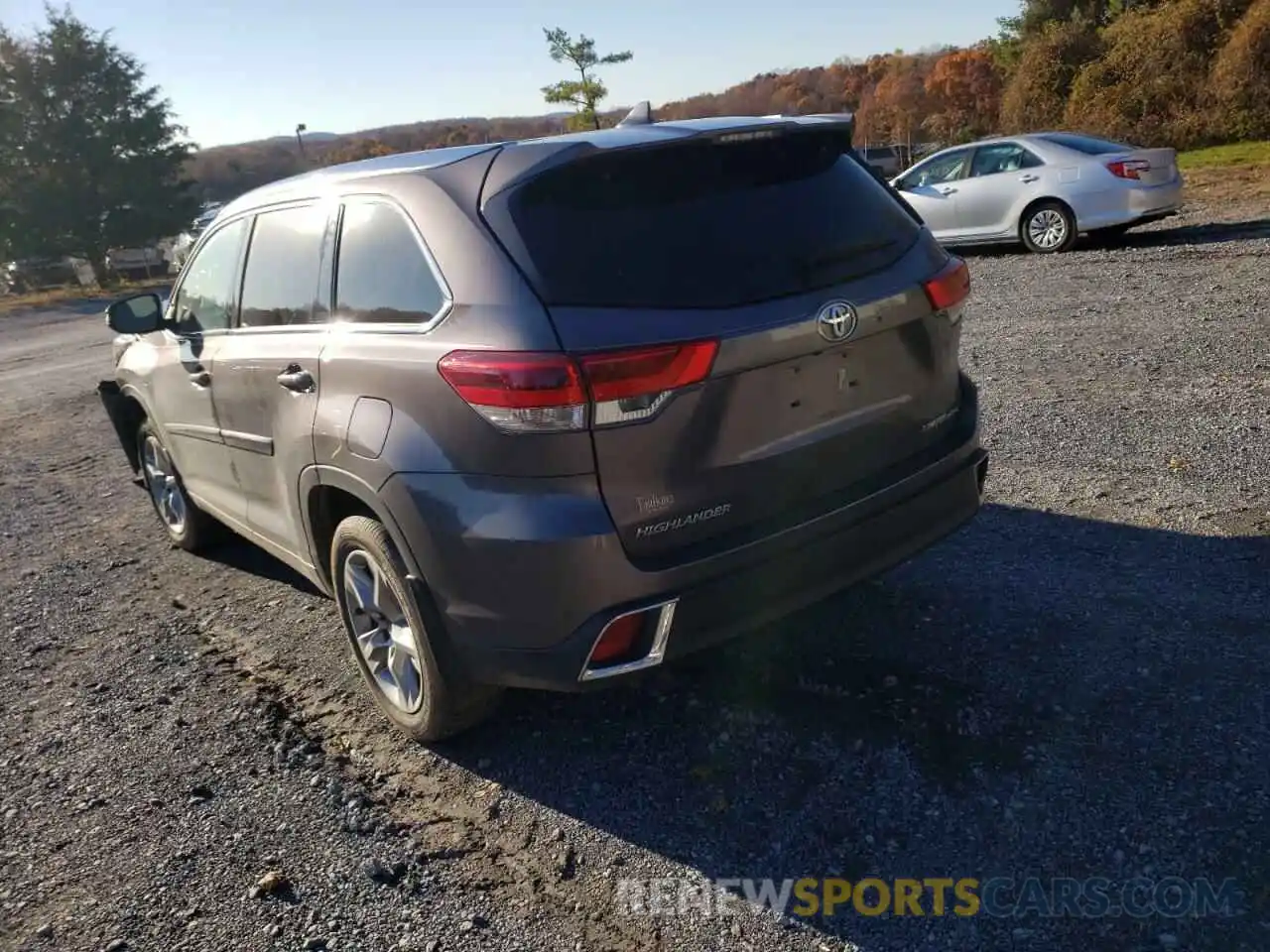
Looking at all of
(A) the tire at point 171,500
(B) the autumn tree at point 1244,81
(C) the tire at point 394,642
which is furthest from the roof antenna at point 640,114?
(B) the autumn tree at point 1244,81

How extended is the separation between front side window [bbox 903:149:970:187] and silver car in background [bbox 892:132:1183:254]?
0.04ft

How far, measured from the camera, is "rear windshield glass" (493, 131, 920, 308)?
2748mm

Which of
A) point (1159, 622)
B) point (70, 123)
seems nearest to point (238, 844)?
point (1159, 622)

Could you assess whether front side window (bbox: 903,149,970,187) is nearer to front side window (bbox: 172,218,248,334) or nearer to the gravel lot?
the gravel lot

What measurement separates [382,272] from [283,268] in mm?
874

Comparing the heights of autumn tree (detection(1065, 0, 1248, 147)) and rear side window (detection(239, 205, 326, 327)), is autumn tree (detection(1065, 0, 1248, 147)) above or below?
below

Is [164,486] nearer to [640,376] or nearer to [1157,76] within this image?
[640,376]

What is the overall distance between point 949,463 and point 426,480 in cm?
171

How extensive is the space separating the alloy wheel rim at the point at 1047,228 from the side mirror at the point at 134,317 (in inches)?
421

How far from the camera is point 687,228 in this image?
9.39 feet

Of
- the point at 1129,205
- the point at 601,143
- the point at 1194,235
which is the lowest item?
the point at 1194,235

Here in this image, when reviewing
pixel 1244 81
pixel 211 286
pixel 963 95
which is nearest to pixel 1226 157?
pixel 1244 81

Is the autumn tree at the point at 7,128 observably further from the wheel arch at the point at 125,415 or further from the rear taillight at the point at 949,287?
the rear taillight at the point at 949,287

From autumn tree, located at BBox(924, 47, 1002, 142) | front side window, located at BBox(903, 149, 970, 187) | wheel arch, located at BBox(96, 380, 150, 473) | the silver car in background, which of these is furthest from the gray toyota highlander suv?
autumn tree, located at BBox(924, 47, 1002, 142)
